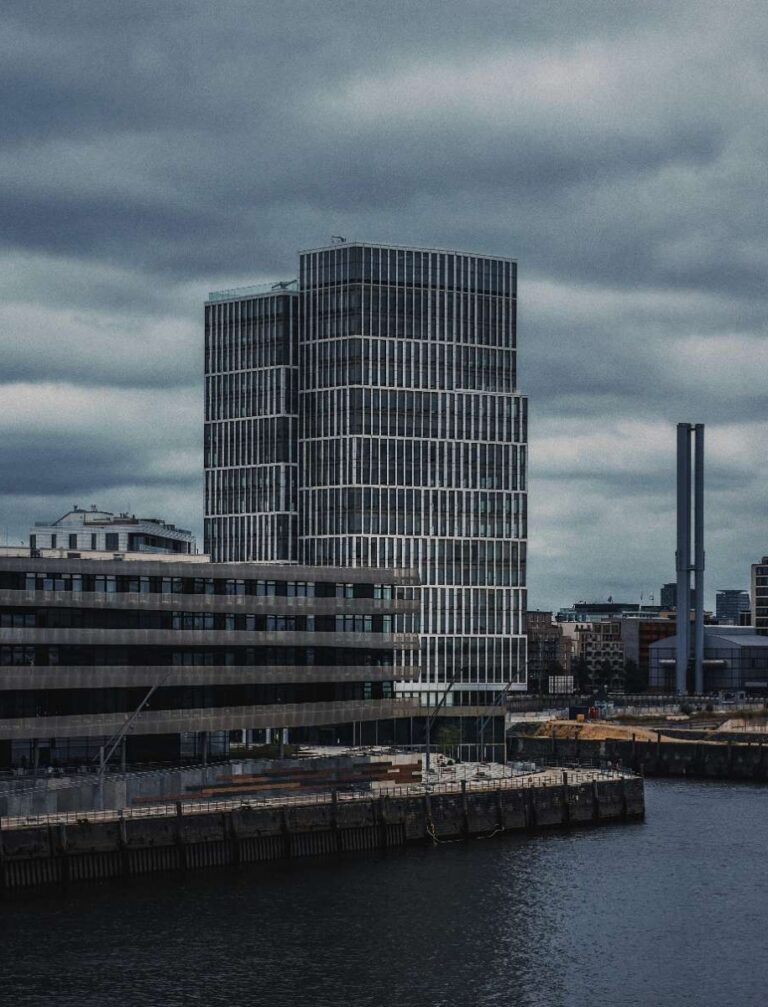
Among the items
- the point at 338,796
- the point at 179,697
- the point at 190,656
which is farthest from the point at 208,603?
the point at 338,796

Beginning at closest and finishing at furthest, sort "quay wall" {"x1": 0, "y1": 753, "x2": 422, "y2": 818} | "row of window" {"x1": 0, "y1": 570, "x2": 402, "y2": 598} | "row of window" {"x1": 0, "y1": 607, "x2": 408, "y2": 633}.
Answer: "quay wall" {"x1": 0, "y1": 753, "x2": 422, "y2": 818} → "row of window" {"x1": 0, "y1": 607, "x2": 408, "y2": 633} → "row of window" {"x1": 0, "y1": 570, "x2": 402, "y2": 598}

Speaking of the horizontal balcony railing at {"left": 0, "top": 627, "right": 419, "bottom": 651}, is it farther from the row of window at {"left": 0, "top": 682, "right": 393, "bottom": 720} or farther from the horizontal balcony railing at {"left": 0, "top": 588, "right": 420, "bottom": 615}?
the row of window at {"left": 0, "top": 682, "right": 393, "bottom": 720}

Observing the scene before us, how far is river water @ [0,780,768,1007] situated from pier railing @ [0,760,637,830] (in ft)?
17.7

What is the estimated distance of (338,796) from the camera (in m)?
153

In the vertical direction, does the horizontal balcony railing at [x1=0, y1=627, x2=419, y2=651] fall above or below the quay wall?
above

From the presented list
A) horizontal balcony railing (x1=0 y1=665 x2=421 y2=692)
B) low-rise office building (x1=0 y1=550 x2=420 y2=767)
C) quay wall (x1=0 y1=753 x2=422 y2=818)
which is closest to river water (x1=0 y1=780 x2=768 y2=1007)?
quay wall (x1=0 y1=753 x2=422 y2=818)

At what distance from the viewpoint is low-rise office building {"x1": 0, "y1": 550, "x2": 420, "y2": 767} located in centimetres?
16262

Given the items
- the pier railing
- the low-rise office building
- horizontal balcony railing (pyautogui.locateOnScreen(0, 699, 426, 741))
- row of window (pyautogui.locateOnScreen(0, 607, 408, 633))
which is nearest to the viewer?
the pier railing

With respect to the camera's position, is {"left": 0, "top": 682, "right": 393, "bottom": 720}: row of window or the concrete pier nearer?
the concrete pier

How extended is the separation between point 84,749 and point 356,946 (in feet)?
186

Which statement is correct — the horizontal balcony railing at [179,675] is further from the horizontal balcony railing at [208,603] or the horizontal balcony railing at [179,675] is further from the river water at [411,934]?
the river water at [411,934]

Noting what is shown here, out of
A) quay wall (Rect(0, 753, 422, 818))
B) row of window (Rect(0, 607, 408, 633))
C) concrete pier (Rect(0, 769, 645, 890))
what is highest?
row of window (Rect(0, 607, 408, 633))

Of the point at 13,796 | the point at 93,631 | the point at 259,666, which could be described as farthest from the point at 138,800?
the point at 259,666

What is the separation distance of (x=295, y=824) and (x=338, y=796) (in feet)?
27.4
